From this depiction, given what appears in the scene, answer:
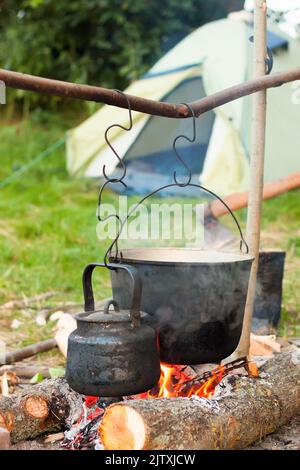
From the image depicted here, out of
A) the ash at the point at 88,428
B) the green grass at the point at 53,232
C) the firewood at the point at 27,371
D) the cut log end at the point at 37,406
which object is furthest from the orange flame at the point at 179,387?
the green grass at the point at 53,232

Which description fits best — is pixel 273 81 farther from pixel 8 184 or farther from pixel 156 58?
pixel 156 58

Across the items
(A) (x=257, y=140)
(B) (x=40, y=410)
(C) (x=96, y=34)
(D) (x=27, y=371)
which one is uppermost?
(C) (x=96, y=34)

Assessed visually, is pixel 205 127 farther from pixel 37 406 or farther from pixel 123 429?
pixel 123 429

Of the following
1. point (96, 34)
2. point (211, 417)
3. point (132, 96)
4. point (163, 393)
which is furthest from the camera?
point (96, 34)

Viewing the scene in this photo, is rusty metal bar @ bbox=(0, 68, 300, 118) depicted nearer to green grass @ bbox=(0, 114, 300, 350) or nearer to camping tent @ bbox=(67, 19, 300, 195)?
green grass @ bbox=(0, 114, 300, 350)

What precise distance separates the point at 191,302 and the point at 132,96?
2.45 ft

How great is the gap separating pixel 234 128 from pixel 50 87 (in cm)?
523

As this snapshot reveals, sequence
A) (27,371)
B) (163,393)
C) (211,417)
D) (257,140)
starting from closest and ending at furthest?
(211,417) → (163,393) → (257,140) → (27,371)

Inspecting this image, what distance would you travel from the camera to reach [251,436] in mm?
2285

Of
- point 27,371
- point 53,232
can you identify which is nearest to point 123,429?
point 27,371

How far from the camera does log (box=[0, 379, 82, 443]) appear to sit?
7.59ft

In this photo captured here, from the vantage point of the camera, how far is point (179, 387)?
2566 millimetres

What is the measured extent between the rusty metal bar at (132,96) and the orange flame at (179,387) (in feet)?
3.10

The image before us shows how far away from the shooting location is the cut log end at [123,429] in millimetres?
2016
